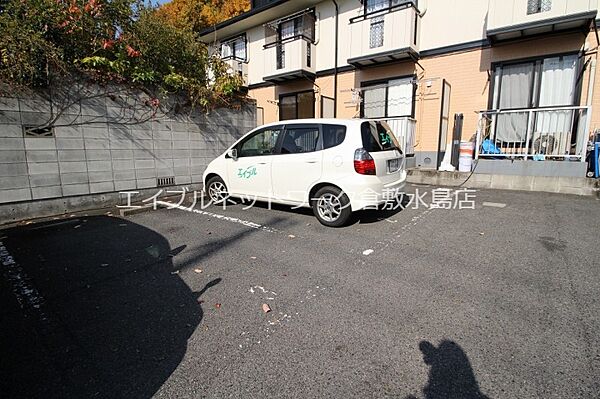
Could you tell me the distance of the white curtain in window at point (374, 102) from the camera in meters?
10.6

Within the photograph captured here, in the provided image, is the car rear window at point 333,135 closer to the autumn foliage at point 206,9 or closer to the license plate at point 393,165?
the license plate at point 393,165

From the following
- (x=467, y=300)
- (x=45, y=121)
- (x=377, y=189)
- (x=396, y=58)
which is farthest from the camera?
(x=396, y=58)

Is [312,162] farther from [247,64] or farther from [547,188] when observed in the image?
[247,64]

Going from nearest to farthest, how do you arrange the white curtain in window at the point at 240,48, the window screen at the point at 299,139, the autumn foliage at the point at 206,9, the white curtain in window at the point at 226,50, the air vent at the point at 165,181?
the window screen at the point at 299,139
the air vent at the point at 165,181
the white curtain in window at the point at 240,48
the white curtain in window at the point at 226,50
the autumn foliage at the point at 206,9

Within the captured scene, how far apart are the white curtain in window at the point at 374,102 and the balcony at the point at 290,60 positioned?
2.57 m

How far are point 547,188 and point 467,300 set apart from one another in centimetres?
595

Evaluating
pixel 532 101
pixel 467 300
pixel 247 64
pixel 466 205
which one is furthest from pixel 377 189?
pixel 247 64

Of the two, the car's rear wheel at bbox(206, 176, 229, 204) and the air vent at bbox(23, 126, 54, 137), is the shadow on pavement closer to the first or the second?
the car's rear wheel at bbox(206, 176, 229, 204)

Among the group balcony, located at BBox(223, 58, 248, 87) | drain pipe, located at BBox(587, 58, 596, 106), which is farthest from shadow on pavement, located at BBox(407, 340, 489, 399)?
balcony, located at BBox(223, 58, 248, 87)

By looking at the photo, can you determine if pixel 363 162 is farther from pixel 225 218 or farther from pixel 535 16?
pixel 535 16

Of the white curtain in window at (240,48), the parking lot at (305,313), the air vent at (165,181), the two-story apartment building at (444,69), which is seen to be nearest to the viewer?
the parking lot at (305,313)

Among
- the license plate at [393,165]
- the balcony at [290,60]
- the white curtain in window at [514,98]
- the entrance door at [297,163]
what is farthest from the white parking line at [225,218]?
the balcony at [290,60]

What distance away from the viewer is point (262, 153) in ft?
17.5

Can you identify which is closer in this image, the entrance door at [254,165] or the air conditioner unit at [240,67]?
the entrance door at [254,165]
